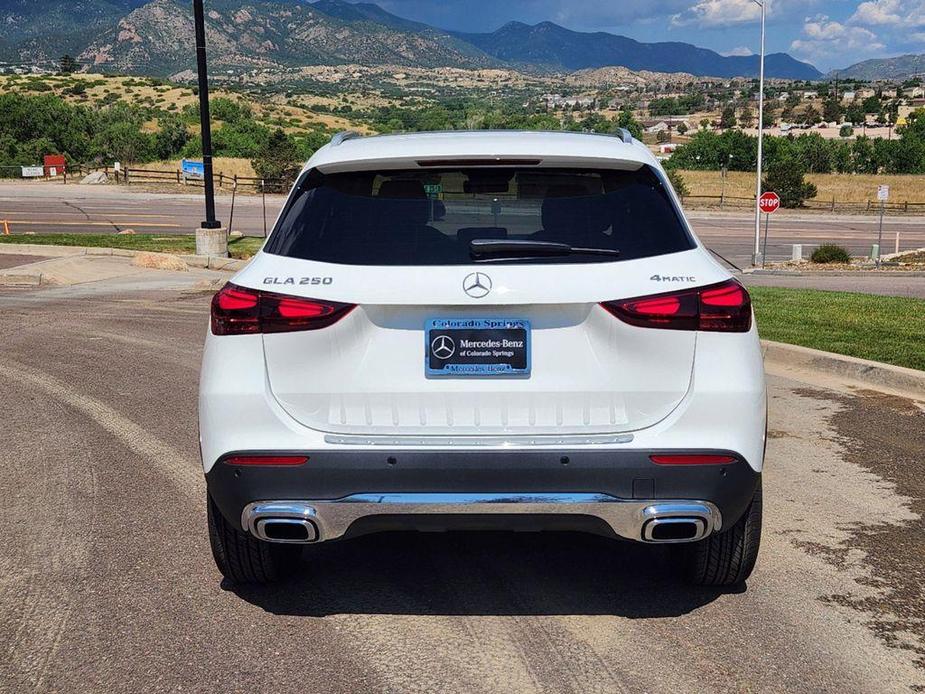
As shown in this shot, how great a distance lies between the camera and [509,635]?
386 centimetres

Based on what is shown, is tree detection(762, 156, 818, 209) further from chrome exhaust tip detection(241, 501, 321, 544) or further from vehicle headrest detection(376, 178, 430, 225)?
chrome exhaust tip detection(241, 501, 321, 544)

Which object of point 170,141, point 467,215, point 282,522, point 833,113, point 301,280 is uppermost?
point 833,113

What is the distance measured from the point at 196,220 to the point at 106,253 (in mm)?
16206

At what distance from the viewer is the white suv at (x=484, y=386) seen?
3445mm

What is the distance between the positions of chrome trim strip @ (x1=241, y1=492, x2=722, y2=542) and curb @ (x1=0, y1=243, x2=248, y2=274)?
1696 cm

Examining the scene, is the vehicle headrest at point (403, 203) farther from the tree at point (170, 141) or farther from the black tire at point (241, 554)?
the tree at point (170, 141)

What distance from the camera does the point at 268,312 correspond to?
356 cm

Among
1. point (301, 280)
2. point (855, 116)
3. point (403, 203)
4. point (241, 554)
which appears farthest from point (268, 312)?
point (855, 116)

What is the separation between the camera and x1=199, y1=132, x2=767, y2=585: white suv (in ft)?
11.3

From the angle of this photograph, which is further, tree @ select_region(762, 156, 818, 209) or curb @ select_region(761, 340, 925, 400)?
tree @ select_region(762, 156, 818, 209)

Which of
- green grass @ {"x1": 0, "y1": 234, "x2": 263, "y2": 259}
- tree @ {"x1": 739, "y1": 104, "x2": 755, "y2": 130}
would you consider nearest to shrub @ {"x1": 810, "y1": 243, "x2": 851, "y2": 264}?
green grass @ {"x1": 0, "y1": 234, "x2": 263, "y2": 259}

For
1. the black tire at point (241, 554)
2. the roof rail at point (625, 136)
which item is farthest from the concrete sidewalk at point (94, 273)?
the roof rail at point (625, 136)

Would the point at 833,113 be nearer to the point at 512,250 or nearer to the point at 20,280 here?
the point at 20,280

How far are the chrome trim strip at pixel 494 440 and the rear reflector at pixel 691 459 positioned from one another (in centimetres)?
13
